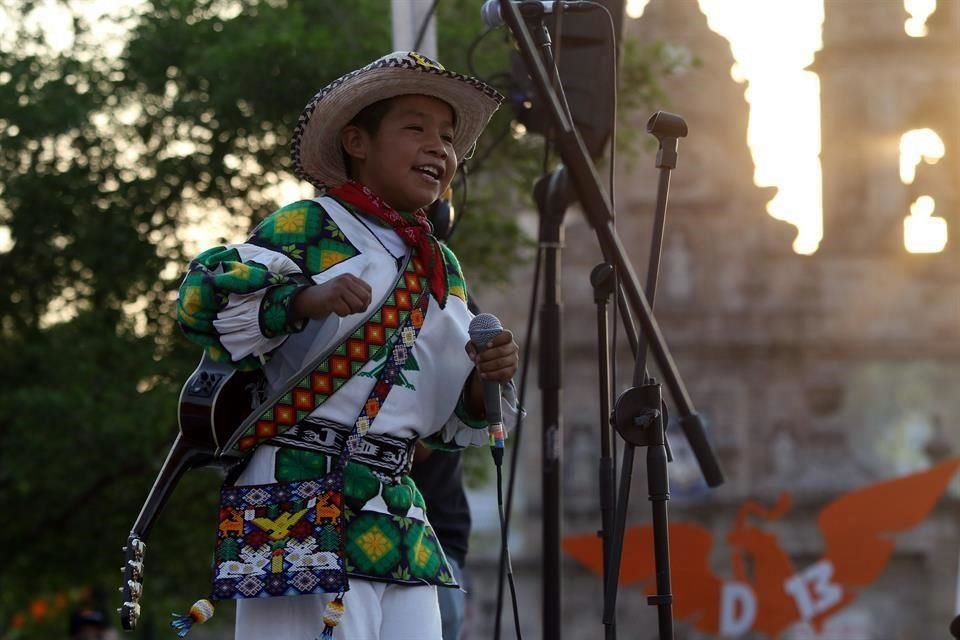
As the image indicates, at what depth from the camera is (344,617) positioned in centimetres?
283

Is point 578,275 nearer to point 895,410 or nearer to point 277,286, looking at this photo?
point 895,410

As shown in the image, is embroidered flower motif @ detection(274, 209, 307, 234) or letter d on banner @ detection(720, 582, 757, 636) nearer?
embroidered flower motif @ detection(274, 209, 307, 234)

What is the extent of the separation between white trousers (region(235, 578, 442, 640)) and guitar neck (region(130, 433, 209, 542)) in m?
0.25

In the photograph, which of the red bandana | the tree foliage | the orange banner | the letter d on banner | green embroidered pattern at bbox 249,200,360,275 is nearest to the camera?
green embroidered pattern at bbox 249,200,360,275

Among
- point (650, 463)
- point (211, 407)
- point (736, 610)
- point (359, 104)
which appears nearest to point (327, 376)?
point (211, 407)

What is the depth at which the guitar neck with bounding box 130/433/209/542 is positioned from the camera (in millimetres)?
2965

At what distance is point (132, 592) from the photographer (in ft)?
9.46

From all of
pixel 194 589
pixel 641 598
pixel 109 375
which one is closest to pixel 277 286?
pixel 109 375

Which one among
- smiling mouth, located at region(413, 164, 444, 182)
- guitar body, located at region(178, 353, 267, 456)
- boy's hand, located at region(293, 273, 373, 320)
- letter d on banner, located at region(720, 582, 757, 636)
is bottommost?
letter d on banner, located at region(720, 582, 757, 636)

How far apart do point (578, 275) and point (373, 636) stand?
81.5 feet

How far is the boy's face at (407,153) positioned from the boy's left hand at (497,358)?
1.23 feet

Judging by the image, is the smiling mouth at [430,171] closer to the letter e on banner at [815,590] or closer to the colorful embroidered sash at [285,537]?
the colorful embroidered sash at [285,537]

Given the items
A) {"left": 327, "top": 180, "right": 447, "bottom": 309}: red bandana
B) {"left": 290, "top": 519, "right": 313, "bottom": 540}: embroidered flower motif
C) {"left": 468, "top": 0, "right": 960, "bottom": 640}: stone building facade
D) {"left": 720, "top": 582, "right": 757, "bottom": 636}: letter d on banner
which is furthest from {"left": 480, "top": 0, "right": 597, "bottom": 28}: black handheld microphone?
{"left": 468, "top": 0, "right": 960, "bottom": 640}: stone building facade

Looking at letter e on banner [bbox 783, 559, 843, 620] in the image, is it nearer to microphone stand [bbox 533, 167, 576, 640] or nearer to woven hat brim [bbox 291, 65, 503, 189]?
microphone stand [bbox 533, 167, 576, 640]
